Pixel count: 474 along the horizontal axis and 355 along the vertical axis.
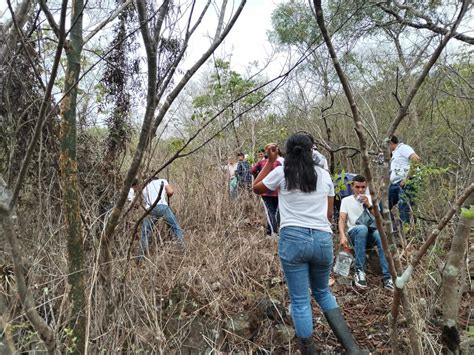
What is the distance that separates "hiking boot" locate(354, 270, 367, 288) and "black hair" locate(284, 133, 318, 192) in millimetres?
1694

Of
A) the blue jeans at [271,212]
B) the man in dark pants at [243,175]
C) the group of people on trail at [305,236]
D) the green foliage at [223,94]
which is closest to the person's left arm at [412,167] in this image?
the blue jeans at [271,212]

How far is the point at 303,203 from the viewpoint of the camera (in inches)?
113

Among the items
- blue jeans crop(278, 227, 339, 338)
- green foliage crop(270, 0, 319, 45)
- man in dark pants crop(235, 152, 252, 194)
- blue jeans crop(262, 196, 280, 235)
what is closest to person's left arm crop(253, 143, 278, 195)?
blue jeans crop(278, 227, 339, 338)

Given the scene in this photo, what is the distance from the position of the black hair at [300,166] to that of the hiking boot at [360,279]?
1694 mm

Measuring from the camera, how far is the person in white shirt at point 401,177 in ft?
15.8

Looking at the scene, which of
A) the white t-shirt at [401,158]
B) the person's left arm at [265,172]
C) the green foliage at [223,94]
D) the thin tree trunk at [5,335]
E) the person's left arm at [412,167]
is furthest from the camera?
the green foliage at [223,94]

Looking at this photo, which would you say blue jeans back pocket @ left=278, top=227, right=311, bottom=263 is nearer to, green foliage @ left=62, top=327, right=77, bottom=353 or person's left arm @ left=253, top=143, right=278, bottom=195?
person's left arm @ left=253, top=143, right=278, bottom=195

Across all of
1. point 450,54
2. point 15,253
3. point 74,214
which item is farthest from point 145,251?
point 450,54

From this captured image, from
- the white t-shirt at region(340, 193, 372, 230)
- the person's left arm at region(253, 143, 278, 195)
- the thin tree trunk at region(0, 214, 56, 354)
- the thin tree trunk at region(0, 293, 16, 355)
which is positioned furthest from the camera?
the white t-shirt at region(340, 193, 372, 230)

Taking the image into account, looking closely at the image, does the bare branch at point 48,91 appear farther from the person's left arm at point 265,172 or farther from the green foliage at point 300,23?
the person's left arm at point 265,172

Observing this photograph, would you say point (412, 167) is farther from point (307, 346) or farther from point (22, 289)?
point (22, 289)

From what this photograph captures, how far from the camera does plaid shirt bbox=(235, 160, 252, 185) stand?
21.6 ft

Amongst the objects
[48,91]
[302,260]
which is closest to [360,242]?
[302,260]

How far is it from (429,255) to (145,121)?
115 inches
